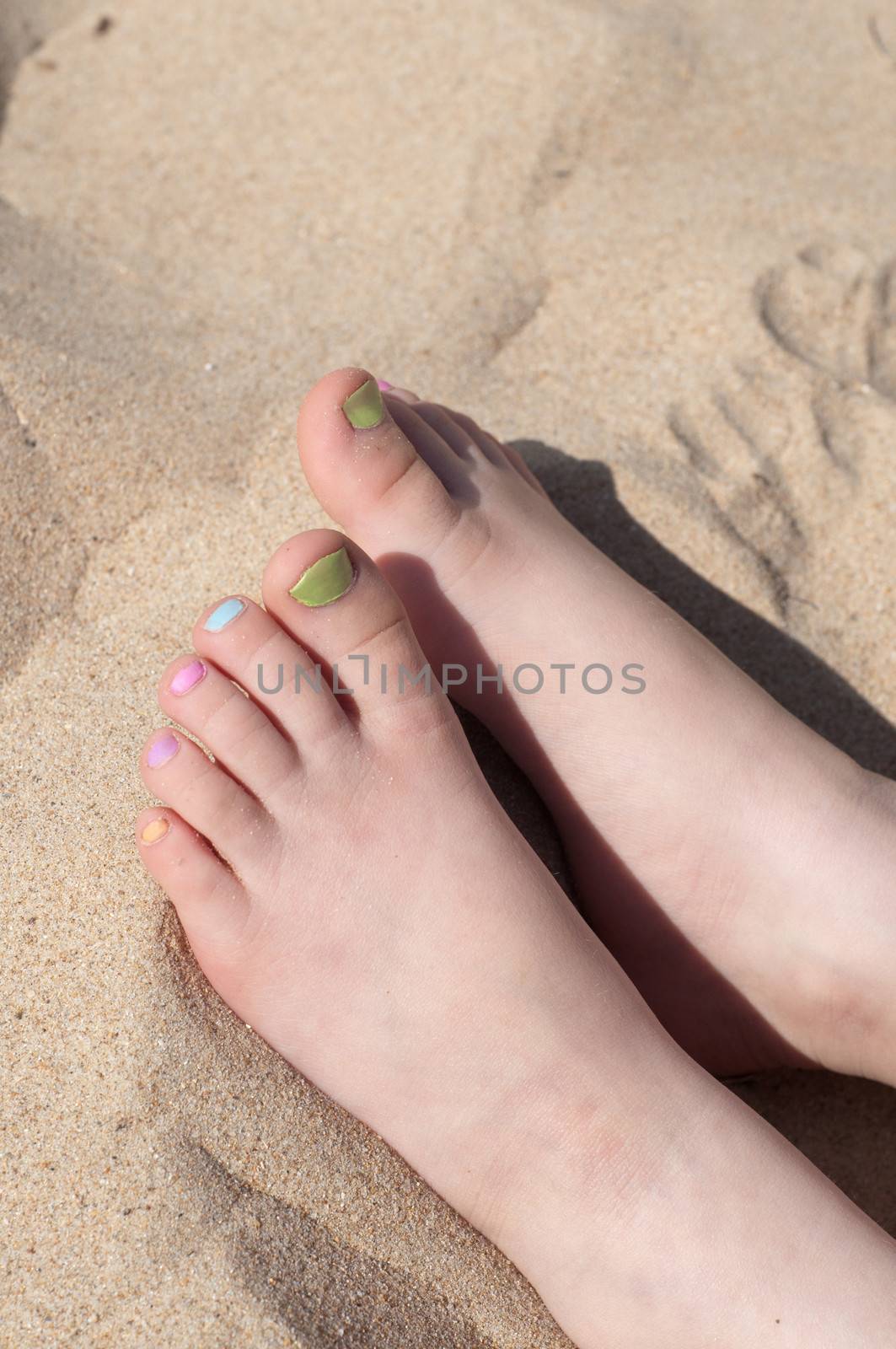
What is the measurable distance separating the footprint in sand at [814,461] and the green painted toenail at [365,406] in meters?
0.55

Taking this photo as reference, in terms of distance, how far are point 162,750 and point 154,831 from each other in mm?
85

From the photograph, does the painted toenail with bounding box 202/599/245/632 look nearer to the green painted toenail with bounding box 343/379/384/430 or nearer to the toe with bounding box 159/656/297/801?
the toe with bounding box 159/656/297/801

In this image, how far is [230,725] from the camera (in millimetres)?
1176

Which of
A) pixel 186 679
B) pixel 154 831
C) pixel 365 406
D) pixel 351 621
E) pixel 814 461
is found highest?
pixel 814 461

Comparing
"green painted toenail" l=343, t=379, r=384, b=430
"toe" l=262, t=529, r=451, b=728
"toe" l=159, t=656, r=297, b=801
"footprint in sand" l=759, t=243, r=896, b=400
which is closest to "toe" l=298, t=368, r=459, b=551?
"green painted toenail" l=343, t=379, r=384, b=430

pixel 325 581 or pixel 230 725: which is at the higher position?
pixel 325 581

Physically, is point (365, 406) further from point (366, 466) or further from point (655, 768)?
point (655, 768)

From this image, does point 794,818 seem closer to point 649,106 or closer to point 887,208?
point 887,208

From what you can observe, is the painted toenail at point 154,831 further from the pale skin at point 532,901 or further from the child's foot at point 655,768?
the child's foot at point 655,768

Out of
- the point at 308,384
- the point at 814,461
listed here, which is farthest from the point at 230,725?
the point at 814,461

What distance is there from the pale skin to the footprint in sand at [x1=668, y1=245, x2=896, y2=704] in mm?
293

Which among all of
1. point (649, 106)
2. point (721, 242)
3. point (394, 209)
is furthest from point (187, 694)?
point (649, 106)

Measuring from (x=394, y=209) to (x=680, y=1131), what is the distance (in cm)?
146

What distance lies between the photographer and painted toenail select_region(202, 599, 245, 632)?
1.19 m
